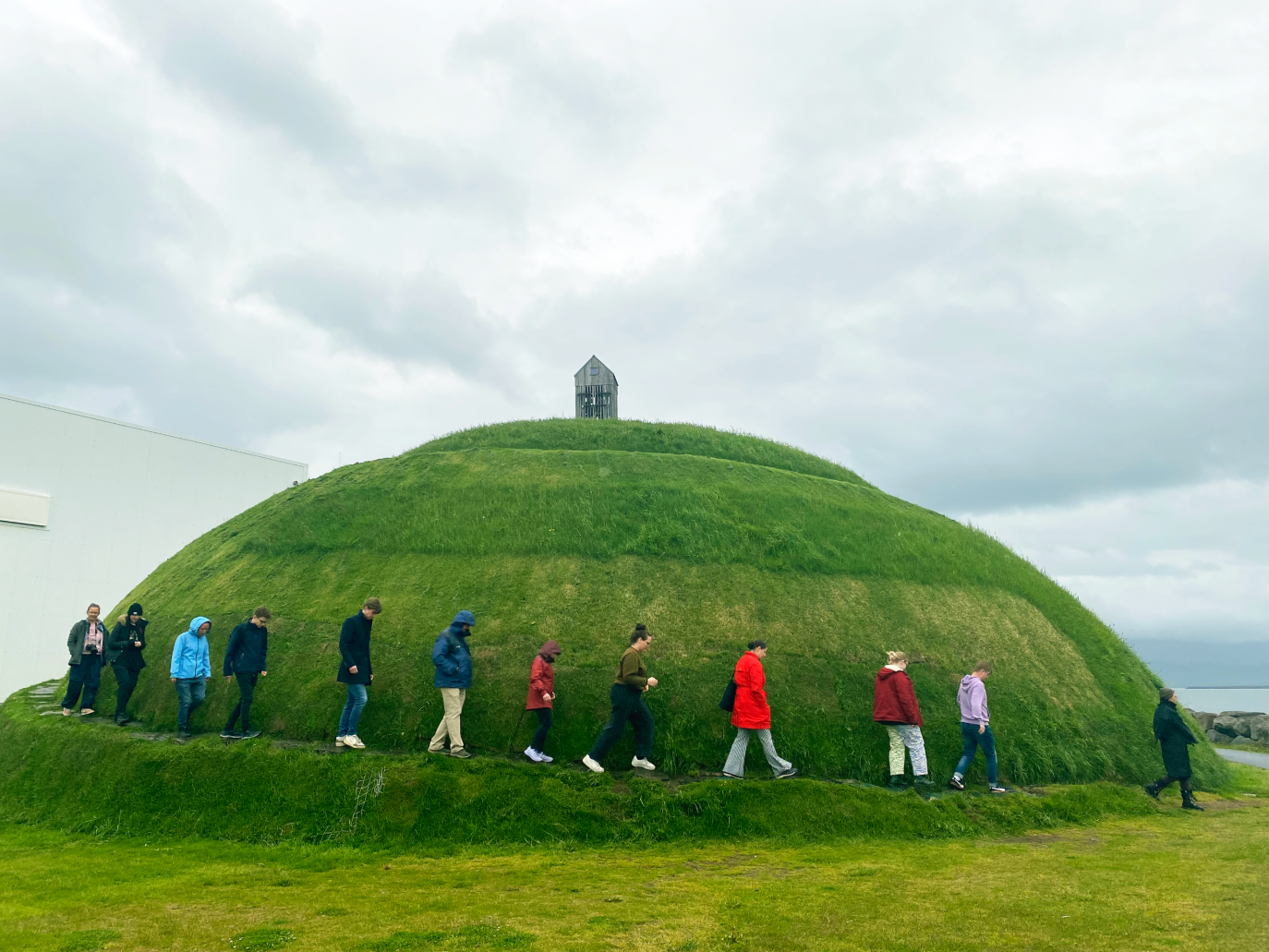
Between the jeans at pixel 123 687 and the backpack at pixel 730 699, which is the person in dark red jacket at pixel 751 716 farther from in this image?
the jeans at pixel 123 687

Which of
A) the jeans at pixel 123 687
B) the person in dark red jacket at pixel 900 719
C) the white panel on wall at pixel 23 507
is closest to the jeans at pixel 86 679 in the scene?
→ the jeans at pixel 123 687

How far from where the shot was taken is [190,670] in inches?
603

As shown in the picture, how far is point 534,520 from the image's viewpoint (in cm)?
1941

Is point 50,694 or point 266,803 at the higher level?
point 50,694

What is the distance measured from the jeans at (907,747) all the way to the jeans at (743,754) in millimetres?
2128

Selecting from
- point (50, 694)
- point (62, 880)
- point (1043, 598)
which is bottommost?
point (62, 880)

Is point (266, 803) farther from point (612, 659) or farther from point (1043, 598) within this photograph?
point (1043, 598)

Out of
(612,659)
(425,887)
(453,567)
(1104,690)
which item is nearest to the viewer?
(425,887)

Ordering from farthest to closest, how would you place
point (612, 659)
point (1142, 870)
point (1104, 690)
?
point (1104, 690)
point (612, 659)
point (1142, 870)

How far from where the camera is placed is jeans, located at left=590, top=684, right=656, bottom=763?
13203mm

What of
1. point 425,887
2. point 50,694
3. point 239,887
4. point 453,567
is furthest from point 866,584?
point 50,694

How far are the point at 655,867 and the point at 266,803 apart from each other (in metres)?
6.73

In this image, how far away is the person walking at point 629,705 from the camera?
43.1 feet

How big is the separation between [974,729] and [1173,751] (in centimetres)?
454
